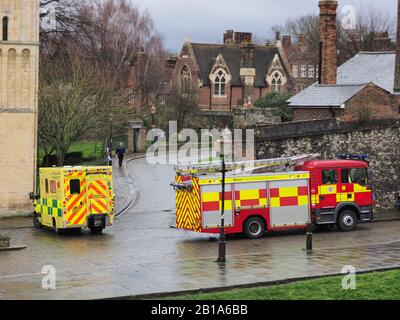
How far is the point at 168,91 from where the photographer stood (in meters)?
89.9

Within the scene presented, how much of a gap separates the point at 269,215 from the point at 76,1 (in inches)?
1096

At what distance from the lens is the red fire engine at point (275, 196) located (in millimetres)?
28672

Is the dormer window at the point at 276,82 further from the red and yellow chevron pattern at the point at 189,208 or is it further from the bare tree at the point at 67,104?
the red and yellow chevron pattern at the point at 189,208

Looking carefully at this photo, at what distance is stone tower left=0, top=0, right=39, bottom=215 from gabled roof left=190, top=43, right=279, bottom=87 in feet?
180

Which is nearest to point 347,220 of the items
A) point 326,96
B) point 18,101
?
point 326,96

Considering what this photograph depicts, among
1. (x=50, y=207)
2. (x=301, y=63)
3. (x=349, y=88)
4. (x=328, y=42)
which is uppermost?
(x=301, y=63)

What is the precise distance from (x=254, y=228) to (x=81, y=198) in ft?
19.7

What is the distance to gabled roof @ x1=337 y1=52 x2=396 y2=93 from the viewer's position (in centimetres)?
Answer: 4231

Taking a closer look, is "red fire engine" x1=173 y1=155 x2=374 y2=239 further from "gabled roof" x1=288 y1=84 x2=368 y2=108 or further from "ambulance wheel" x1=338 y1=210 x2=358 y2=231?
"gabled roof" x1=288 y1=84 x2=368 y2=108

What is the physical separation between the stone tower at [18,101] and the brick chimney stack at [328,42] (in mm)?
14869

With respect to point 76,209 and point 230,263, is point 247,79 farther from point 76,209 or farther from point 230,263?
point 230,263

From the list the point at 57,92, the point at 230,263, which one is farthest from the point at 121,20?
the point at 230,263

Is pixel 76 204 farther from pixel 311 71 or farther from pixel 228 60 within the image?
pixel 311 71

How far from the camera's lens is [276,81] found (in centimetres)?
9294
